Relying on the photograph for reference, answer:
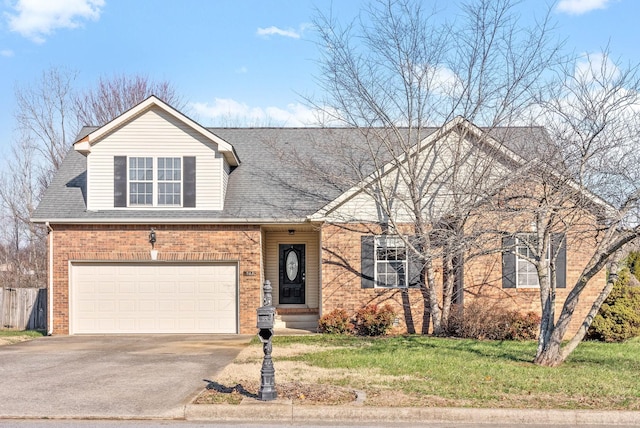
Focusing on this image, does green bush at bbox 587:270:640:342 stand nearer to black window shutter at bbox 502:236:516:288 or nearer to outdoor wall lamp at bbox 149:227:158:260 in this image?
black window shutter at bbox 502:236:516:288

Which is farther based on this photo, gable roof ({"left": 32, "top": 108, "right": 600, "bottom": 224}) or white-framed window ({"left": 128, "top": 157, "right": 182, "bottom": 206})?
white-framed window ({"left": 128, "top": 157, "right": 182, "bottom": 206})

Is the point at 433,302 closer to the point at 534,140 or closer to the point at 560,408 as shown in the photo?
the point at 534,140

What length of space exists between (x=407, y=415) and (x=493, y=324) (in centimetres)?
841

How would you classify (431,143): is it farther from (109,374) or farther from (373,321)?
(109,374)

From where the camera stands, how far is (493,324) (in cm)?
1574

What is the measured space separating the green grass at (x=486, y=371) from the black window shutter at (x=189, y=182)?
511 centimetres

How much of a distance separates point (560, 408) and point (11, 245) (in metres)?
33.9

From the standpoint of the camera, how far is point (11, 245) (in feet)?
114

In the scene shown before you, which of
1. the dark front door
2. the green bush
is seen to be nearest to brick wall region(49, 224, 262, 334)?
the dark front door

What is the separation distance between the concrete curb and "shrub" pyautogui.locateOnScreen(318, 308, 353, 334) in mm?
8545

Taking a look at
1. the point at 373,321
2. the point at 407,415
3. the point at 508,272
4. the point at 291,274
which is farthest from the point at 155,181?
the point at 407,415

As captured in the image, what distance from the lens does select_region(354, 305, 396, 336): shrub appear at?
54.3 feet

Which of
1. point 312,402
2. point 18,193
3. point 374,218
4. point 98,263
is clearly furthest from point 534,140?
point 18,193

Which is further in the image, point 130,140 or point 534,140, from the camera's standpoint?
point 130,140
